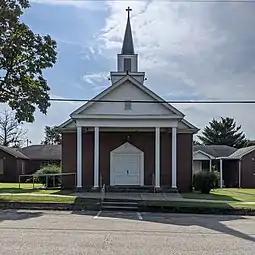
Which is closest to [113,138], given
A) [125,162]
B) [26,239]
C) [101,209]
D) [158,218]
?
[125,162]

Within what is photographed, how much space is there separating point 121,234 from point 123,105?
1671 cm

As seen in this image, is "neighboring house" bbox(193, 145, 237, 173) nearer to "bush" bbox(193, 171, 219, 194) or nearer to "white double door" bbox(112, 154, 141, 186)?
"bush" bbox(193, 171, 219, 194)

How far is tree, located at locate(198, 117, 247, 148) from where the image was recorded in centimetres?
7355

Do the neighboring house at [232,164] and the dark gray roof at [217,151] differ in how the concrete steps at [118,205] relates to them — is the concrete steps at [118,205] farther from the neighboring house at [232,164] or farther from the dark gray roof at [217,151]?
the dark gray roof at [217,151]

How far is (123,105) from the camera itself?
28.4 metres

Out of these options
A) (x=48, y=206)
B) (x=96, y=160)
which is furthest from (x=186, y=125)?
(x=48, y=206)

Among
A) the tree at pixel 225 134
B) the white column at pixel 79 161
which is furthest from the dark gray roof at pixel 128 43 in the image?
the tree at pixel 225 134

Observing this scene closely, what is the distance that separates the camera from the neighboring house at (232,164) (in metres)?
41.0

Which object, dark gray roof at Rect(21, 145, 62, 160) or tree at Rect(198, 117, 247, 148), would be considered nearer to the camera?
dark gray roof at Rect(21, 145, 62, 160)

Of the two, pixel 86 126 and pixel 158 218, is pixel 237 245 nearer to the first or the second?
pixel 158 218

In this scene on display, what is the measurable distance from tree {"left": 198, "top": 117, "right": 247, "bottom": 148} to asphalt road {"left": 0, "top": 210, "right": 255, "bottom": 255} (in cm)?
5674

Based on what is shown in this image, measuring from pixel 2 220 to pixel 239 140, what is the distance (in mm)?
62257

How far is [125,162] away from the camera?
29453 millimetres

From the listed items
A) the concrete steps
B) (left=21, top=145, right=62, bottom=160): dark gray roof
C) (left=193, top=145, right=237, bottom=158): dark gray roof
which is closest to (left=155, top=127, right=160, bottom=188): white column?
the concrete steps
